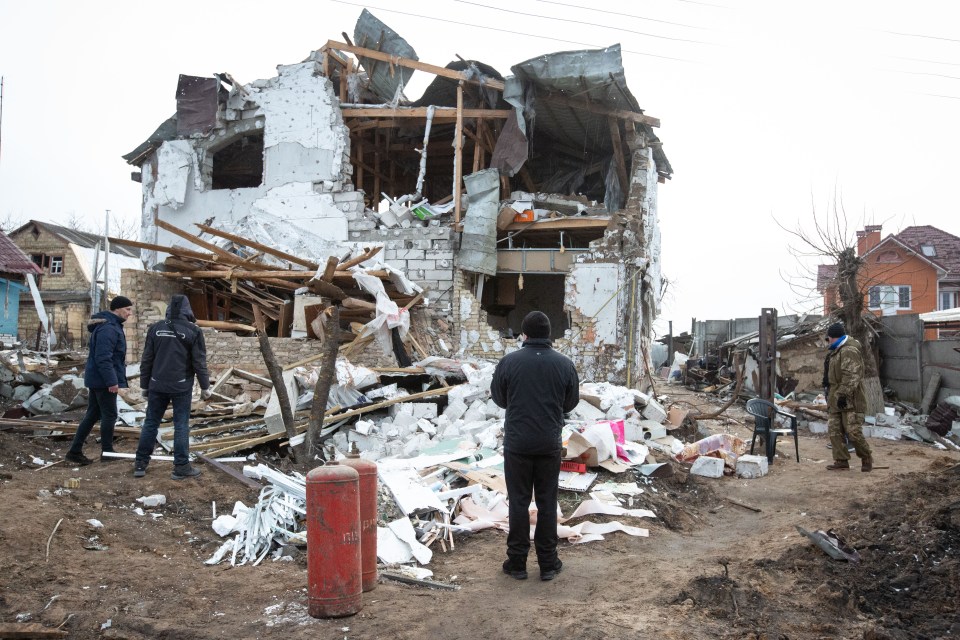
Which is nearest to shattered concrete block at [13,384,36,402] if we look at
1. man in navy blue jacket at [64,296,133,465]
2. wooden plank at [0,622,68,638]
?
man in navy blue jacket at [64,296,133,465]

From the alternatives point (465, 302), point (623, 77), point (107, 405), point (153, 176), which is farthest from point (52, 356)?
point (623, 77)

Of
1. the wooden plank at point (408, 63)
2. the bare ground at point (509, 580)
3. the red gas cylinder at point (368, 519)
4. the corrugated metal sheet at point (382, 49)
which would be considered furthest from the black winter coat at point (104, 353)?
the corrugated metal sheet at point (382, 49)

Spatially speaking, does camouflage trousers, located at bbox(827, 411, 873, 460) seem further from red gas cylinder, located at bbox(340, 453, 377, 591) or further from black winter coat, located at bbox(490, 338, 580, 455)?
A: red gas cylinder, located at bbox(340, 453, 377, 591)

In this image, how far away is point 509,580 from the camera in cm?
449

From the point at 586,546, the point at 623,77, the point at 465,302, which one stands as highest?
the point at 623,77

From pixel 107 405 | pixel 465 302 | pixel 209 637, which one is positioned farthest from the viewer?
pixel 465 302

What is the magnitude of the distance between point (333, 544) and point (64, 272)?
39633 millimetres

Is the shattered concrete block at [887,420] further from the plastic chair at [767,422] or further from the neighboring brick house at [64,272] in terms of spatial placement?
the neighboring brick house at [64,272]

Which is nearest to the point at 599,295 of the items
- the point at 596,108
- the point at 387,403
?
the point at 596,108

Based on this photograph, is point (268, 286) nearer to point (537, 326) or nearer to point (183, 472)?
point (183, 472)

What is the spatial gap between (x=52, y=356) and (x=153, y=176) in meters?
5.01

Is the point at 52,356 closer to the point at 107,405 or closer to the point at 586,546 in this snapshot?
the point at 107,405

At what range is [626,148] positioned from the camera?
618 inches

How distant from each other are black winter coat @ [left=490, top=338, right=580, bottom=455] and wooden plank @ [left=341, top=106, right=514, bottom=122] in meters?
10.7
